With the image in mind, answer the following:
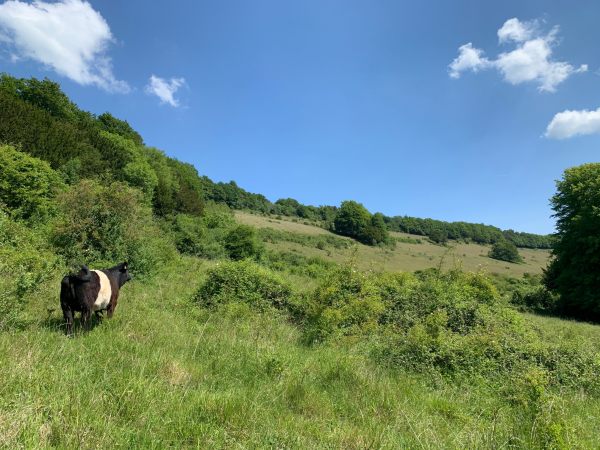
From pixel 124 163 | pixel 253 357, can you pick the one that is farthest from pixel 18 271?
pixel 124 163

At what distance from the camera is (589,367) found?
802 centimetres

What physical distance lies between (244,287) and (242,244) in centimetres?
2409

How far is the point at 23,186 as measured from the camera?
19.4 metres

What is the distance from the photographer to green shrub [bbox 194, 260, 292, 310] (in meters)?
12.1

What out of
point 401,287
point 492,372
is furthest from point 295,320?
point 492,372

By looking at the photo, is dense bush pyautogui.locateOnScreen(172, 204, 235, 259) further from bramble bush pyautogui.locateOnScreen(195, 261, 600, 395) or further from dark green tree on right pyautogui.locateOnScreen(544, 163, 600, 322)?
dark green tree on right pyautogui.locateOnScreen(544, 163, 600, 322)

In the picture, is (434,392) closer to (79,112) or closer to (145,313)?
(145,313)

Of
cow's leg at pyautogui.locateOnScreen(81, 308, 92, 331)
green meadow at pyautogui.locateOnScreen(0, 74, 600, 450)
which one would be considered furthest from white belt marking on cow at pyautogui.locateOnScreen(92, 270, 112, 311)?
green meadow at pyautogui.locateOnScreen(0, 74, 600, 450)

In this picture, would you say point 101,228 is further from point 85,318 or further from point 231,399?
point 231,399

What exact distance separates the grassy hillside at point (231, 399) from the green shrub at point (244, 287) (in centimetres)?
481

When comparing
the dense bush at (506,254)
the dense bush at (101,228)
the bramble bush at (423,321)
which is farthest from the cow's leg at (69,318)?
the dense bush at (506,254)

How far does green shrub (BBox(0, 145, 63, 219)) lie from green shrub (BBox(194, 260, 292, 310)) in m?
12.2

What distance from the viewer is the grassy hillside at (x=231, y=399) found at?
Answer: 3129 mm

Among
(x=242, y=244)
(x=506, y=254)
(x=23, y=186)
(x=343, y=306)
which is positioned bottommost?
(x=343, y=306)
